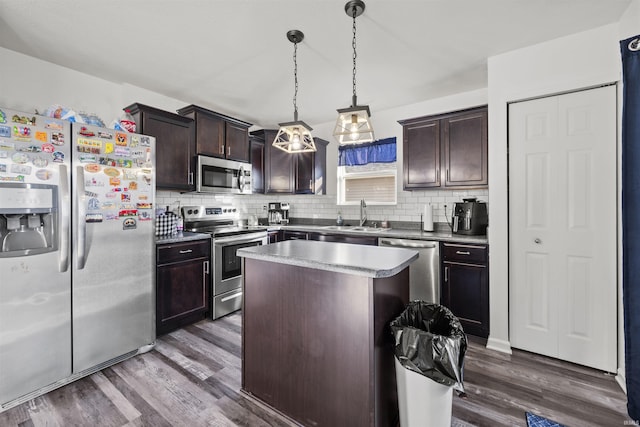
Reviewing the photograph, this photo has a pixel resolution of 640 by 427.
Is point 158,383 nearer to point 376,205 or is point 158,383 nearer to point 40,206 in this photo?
point 40,206

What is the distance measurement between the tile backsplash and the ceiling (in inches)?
50.9

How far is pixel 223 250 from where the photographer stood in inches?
131

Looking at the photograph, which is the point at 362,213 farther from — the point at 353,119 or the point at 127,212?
the point at 127,212

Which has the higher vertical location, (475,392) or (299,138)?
(299,138)

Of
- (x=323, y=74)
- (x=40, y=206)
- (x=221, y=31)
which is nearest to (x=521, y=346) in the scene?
(x=323, y=74)

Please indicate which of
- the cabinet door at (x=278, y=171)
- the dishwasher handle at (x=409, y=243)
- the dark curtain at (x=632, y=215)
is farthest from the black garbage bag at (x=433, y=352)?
the cabinet door at (x=278, y=171)

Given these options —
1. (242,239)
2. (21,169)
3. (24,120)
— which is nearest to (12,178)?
(21,169)

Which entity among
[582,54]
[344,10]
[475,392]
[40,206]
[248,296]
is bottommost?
[475,392]

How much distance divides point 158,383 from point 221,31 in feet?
8.98

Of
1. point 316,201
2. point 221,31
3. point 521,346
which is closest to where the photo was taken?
point 221,31

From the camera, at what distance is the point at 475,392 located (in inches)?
78.0

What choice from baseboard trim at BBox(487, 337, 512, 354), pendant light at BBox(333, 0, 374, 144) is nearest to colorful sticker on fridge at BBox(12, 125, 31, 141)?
pendant light at BBox(333, 0, 374, 144)

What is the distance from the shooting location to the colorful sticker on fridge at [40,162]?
1.85m

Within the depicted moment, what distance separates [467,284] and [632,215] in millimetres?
1360
